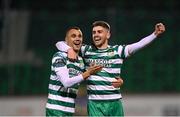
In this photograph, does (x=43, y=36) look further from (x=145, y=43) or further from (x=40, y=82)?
(x=145, y=43)

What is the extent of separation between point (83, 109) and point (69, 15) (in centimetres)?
271

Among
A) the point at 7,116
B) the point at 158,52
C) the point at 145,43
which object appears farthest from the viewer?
the point at 158,52

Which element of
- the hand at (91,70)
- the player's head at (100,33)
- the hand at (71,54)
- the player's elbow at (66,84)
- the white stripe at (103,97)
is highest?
the player's head at (100,33)

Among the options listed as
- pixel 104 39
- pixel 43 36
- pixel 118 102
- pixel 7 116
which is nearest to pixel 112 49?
pixel 104 39

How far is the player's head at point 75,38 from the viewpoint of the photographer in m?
6.59

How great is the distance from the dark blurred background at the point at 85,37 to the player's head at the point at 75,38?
6776mm

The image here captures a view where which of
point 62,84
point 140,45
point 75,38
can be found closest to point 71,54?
point 75,38

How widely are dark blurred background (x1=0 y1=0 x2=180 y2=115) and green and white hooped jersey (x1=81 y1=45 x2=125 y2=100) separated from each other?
6886 millimetres

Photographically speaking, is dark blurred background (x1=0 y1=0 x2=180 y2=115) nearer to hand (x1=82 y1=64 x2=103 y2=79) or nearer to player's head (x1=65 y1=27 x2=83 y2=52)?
player's head (x1=65 y1=27 x2=83 y2=52)

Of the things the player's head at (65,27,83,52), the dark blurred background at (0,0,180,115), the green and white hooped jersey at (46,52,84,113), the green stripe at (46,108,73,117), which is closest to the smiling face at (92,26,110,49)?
the player's head at (65,27,83,52)

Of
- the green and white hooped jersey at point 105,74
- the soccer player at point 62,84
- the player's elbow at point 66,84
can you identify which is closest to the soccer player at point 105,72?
the green and white hooped jersey at point 105,74

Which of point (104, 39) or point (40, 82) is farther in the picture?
point (40, 82)

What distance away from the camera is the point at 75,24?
1424cm

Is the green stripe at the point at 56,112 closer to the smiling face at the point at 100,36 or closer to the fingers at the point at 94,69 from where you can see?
the fingers at the point at 94,69
